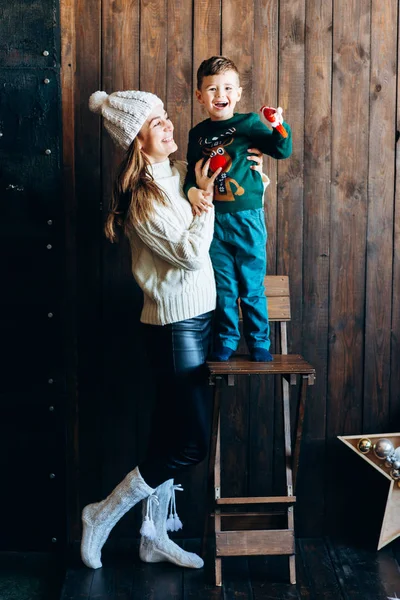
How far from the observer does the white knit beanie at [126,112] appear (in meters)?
2.50

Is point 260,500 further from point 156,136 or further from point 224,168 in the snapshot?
point 156,136

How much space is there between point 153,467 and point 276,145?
1.22 meters

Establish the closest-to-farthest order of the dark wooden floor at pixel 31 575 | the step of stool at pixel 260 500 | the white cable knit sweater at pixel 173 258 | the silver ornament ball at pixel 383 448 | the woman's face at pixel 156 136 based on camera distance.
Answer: the white cable knit sweater at pixel 173 258 < the woman's face at pixel 156 136 < the step of stool at pixel 260 500 < the dark wooden floor at pixel 31 575 < the silver ornament ball at pixel 383 448

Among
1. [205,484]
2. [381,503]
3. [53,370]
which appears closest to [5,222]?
[53,370]

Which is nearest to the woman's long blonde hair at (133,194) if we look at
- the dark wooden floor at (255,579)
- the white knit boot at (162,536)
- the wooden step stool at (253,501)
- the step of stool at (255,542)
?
the wooden step stool at (253,501)

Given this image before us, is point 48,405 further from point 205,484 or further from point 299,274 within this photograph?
point 299,274

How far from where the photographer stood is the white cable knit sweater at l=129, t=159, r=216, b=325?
96.1 inches

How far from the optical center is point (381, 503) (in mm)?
3125

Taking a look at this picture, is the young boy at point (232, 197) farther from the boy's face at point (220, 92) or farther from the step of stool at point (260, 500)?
the step of stool at point (260, 500)

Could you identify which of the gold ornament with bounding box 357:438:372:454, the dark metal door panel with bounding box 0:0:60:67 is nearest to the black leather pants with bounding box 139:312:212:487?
the gold ornament with bounding box 357:438:372:454

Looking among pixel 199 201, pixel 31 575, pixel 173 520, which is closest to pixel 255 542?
pixel 173 520

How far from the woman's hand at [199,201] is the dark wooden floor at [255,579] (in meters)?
1.34

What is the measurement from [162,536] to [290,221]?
1.34 m

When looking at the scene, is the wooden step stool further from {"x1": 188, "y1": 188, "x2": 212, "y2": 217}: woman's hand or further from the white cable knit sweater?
{"x1": 188, "y1": 188, "x2": 212, "y2": 217}: woman's hand
